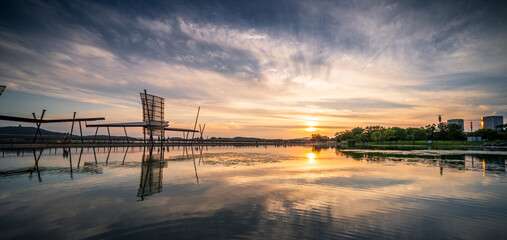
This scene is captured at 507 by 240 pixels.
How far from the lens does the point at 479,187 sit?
516 inches

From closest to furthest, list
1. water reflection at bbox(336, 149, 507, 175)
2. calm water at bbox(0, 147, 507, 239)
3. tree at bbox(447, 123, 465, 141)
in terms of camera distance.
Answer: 1. calm water at bbox(0, 147, 507, 239)
2. water reflection at bbox(336, 149, 507, 175)
3. tree at bbox(447, 123, 465, 141)

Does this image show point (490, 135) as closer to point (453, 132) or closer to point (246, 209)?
point (453, 132)

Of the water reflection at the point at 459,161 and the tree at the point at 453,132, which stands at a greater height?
the tree at the point at 453,132

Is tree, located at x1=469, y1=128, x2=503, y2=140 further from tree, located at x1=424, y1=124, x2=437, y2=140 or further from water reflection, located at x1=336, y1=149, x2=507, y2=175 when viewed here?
water reflection, located at x1=336, y1=149, x2=507, y2=175

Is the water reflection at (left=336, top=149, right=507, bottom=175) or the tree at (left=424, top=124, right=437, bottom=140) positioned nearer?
the water reflection at (left=336, top=149, right=507, bottom=175)

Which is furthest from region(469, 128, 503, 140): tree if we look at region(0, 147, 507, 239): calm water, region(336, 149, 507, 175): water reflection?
region(0, 147, 507, 239): calm water

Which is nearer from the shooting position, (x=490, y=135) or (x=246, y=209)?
(x=246, y=209)

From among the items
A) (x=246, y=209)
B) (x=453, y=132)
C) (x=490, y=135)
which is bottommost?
(x=246, y=209)

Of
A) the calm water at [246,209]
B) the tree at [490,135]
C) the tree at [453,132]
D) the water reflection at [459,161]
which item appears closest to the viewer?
the calm water at [246,209]

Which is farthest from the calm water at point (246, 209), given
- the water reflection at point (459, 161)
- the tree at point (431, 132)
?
the tree at point (431, 132)

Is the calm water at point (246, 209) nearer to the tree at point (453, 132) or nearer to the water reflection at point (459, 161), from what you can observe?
the water reflection at point (459, 161)

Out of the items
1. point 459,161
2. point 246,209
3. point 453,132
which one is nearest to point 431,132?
point 453,132

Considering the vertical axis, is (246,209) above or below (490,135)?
below

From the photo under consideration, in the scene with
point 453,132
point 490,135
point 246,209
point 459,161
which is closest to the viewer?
point 246,209
